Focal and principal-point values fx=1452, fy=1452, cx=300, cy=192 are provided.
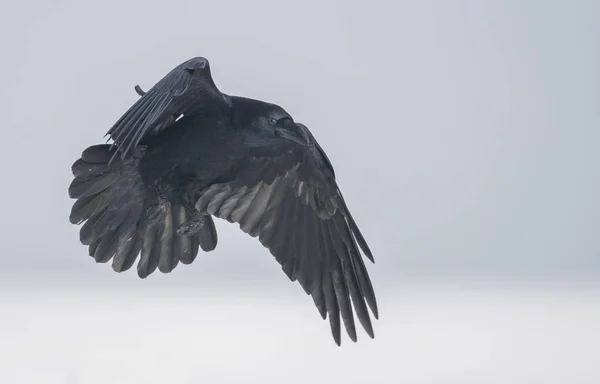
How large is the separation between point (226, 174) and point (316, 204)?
2.56 ft

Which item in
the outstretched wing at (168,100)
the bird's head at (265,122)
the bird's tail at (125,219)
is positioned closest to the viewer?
the outstretched wing at (168,100)

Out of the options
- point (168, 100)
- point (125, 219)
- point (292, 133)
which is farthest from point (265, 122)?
point (125, 219)

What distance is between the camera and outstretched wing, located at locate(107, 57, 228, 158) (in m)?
9.88

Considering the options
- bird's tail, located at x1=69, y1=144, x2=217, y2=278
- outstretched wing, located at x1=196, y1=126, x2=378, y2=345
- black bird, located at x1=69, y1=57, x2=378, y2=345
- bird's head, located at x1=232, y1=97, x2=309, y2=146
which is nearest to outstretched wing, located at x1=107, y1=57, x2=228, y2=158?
black bird, located at x1=69, y1=57, x2=378, y2=345

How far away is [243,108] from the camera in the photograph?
10.9 m

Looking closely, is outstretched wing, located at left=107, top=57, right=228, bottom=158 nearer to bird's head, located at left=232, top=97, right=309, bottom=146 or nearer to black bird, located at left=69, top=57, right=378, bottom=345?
black bird, located at left=69, top=57, right=378, bottom=345

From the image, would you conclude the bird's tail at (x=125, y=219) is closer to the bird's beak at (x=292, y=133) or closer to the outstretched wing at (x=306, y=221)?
the outstretched wing at (x=306, y=221)

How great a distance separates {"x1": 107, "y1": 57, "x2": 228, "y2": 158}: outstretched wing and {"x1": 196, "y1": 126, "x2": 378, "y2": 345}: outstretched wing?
2.49ft

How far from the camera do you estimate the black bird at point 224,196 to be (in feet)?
35.9

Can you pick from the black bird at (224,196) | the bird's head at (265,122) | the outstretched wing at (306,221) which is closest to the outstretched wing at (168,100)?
the black bird at (224,196)

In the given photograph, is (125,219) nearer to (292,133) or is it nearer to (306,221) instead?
(306,221)

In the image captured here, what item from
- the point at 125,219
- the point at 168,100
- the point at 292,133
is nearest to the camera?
the point at 168,100

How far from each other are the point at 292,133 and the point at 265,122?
22 cm

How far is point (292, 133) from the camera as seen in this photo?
432 inches
